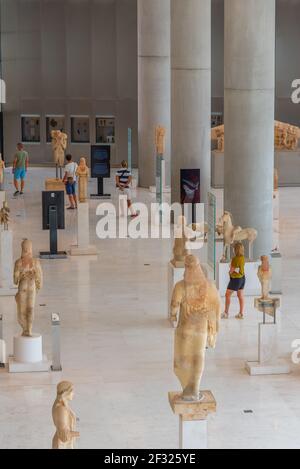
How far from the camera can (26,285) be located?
16.4m

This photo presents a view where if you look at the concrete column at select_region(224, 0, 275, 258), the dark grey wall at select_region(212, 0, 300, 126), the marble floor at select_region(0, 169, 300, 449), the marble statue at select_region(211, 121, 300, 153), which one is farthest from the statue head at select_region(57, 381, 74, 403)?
the dark grey wall at select_region(212, 0, 300, 126)

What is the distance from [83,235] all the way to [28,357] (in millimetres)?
9345

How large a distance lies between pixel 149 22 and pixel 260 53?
14451 mm

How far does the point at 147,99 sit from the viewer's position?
36000mm

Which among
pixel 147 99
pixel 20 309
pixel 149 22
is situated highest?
pixel 149 22

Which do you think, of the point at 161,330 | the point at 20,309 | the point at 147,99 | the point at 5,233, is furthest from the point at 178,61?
the point at 20,309

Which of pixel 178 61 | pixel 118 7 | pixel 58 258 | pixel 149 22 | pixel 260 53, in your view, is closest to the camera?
pixel 260 53

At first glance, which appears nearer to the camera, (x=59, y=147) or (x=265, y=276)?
(x=265, y=276)

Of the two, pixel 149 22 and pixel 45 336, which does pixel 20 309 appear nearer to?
pixel 45 336

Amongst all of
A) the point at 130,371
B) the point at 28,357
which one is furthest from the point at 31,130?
the point at 130,371

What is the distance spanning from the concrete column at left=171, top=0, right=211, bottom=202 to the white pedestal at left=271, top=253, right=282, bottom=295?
8.84 m

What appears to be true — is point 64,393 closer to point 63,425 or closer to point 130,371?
point 63,425

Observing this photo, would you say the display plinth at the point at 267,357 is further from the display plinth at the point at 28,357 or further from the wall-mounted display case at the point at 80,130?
the wall-mounted display case at the point at 80,130

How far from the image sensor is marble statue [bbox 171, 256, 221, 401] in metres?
12.1
